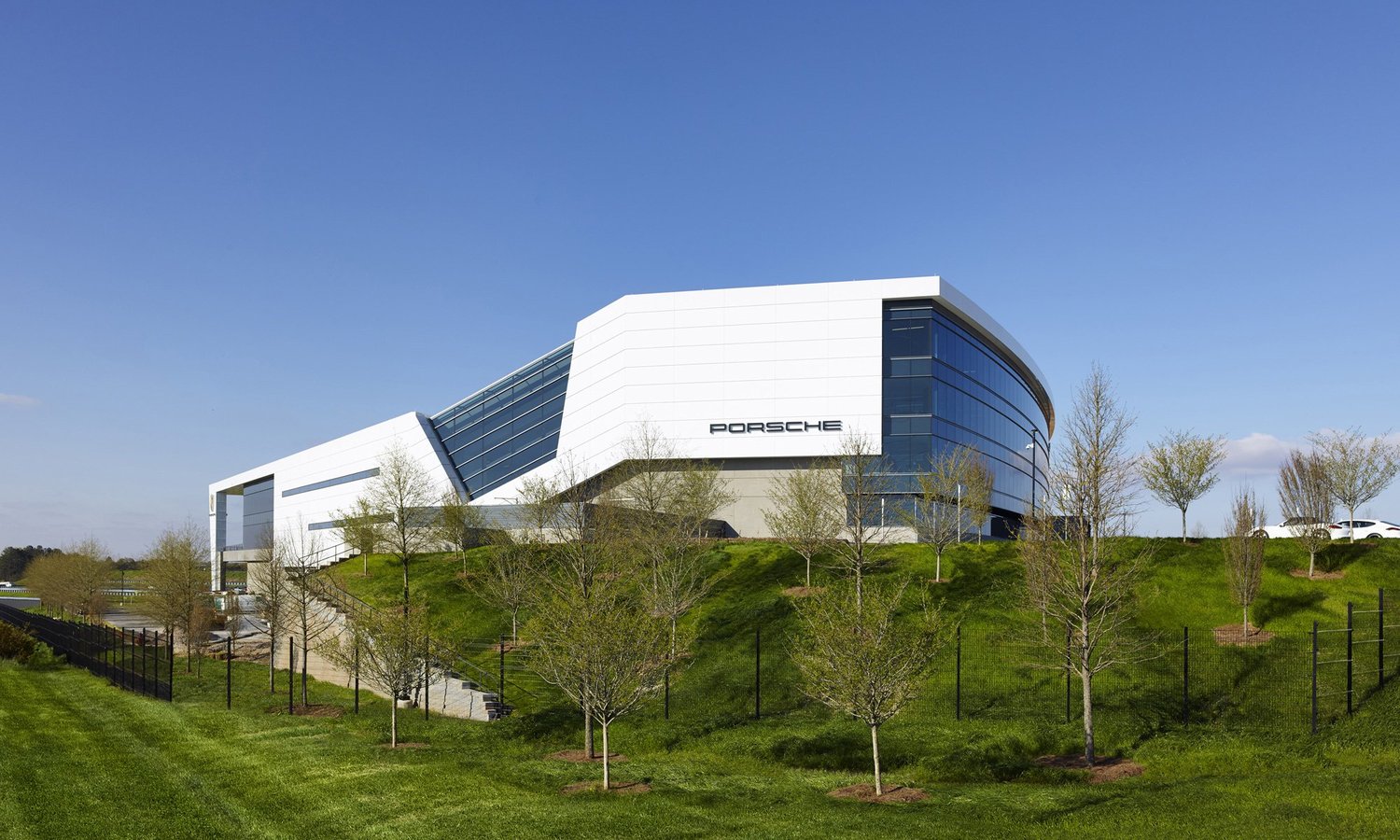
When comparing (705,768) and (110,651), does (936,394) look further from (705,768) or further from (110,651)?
(110,651)

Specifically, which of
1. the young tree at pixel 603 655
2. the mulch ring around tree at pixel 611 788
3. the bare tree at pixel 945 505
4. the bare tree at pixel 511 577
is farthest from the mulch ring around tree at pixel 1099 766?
the bare tree at pixel 511 577

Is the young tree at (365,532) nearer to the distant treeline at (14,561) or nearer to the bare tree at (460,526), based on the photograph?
the bare tree at (460,526)

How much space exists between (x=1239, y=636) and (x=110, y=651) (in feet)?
152

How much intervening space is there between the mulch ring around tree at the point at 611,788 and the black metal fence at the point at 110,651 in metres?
21.4

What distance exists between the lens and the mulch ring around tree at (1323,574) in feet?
126

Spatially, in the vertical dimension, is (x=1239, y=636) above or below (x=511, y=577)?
below

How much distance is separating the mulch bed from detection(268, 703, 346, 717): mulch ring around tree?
100 ft

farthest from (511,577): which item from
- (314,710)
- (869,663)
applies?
(869,663)

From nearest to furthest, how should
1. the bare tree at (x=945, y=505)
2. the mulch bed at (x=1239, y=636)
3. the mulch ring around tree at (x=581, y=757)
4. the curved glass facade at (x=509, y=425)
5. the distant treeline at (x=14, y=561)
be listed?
the mulch ring around tree at (x=581, y=757) → the mulch bed at (x=1239, y=636) → the bare tree at (x=945, y=505) → the curved glass facade at (x=509, y=425) → the distant treeline at (x=14, y=561)

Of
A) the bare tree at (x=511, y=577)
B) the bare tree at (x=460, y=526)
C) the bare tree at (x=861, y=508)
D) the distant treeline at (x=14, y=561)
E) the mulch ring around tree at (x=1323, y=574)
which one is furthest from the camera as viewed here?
the distant treeline at (x=14, y=561)

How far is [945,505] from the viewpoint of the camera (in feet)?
140

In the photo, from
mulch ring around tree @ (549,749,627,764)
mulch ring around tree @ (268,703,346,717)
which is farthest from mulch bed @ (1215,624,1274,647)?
mulch ring around tree @ (268,703,346,717)

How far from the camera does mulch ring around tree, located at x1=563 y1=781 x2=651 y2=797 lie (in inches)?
743

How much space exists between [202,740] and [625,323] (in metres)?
39.2
